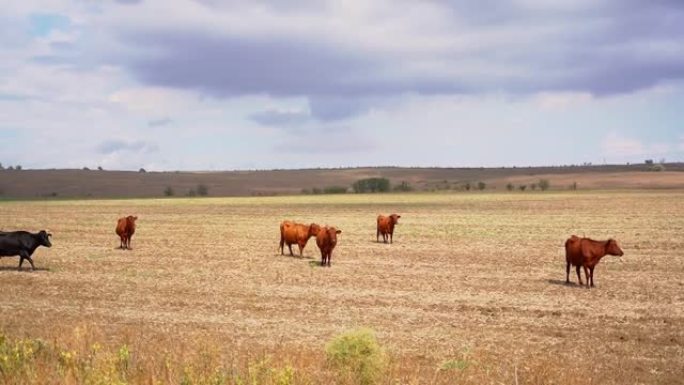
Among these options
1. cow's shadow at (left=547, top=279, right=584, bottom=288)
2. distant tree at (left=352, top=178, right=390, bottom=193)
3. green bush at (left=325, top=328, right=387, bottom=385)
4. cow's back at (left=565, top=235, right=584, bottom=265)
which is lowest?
cow's shadow at (left=547, top=279, right=584, bottom=288)

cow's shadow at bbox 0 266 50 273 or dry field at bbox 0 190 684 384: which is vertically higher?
cow's shadow at bbox 0 266 50 273

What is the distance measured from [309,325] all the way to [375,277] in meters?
7.05

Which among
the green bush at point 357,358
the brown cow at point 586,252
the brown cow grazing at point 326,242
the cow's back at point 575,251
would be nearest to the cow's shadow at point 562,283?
the brown cow at point 586,252

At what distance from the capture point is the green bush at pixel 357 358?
8477 mm

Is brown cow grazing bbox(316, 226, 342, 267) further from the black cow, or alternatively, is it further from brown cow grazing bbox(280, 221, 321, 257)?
the black cow

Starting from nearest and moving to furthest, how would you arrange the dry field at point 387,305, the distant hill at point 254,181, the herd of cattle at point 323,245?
1. the dry field at point 387,305
2. the herd of cattle at point 323,245
3. the distant hill at point 254,181

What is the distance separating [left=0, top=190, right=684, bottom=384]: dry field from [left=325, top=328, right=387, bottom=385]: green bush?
0.20 meters

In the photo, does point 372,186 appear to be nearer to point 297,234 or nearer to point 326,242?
point 297,234

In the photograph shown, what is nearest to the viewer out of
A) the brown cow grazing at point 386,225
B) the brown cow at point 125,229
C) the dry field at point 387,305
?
the dry field at point 387,305

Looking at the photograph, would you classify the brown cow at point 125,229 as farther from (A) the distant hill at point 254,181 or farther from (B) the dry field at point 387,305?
(A) the distant hill at point 254,181

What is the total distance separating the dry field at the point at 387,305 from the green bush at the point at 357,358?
20 cm

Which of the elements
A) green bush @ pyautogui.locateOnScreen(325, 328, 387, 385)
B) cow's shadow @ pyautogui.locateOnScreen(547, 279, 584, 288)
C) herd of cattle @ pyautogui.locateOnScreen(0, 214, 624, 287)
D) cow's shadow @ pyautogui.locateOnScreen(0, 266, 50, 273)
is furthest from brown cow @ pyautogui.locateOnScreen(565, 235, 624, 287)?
cow's shadow @ pyautogui.locateOnScreen(0, 266, 50, 273)

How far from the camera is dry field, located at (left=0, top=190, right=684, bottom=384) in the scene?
11.1 metres

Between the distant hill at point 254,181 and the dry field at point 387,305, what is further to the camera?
the distant hill at point 254,181
